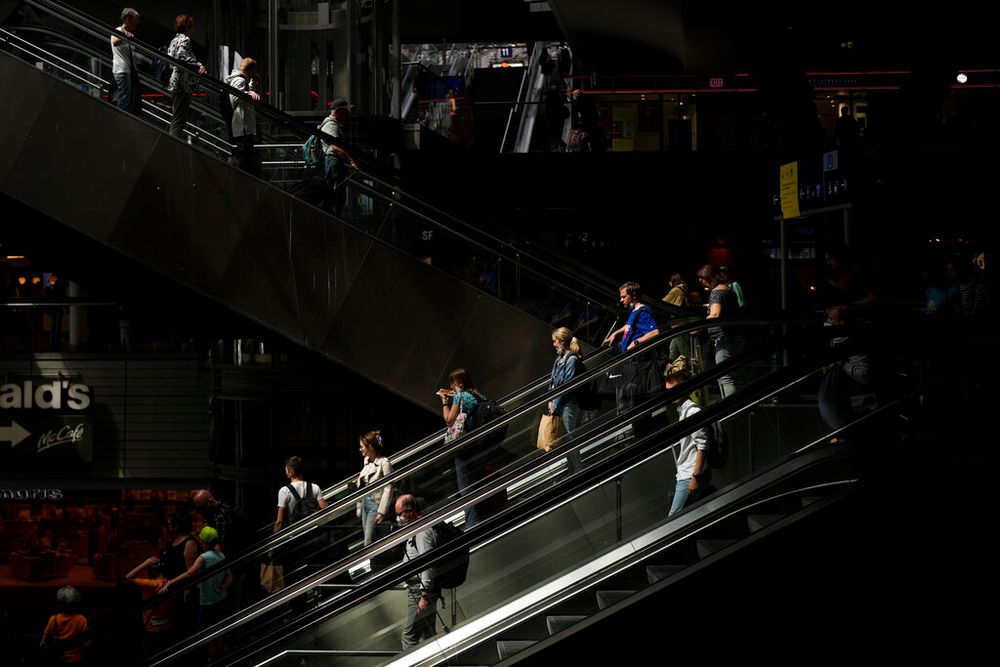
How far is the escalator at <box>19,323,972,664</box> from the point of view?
6.54 metres

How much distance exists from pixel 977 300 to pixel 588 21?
13.5 metres

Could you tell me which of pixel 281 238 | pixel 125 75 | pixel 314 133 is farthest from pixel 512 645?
pixel 125 75

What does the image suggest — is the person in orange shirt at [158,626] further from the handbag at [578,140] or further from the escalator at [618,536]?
the handbag at [578,140]

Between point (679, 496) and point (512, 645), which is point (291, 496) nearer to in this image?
point (512, 645)

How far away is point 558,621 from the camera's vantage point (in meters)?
6.66

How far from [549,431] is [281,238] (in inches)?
148

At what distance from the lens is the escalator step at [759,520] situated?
22.2 ft

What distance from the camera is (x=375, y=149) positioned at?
17047mm

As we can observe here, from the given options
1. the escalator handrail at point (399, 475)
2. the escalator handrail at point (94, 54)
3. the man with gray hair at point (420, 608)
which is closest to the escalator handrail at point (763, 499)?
the man with gray hair at point (420, 608)

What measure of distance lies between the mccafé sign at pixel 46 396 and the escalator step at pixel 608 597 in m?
13.9

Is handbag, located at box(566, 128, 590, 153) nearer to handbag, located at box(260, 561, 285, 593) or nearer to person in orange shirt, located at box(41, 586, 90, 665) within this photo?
person in orange shirt, located at box(41, 586, 90, 665)

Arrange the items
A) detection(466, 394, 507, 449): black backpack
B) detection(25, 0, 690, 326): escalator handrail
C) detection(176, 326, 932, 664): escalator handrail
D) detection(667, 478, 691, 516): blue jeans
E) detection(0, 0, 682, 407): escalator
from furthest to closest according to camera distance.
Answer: detection(25, 0, 690, 326): escalator handrail
detection(0, 0, 682, 407): escalator
detection(466, 394, 507, 449): black backpack
detection(667, 478, 691, 516): blue jeans
detection(176, 326, 932, 664): escalator handrail

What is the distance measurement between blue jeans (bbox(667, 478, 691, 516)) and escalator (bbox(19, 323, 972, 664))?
0.07 metres

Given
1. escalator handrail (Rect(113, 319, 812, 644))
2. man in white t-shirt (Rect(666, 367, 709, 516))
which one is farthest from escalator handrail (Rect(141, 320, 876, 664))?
escalator handrail (Rect(113, 319, 812, 644))
